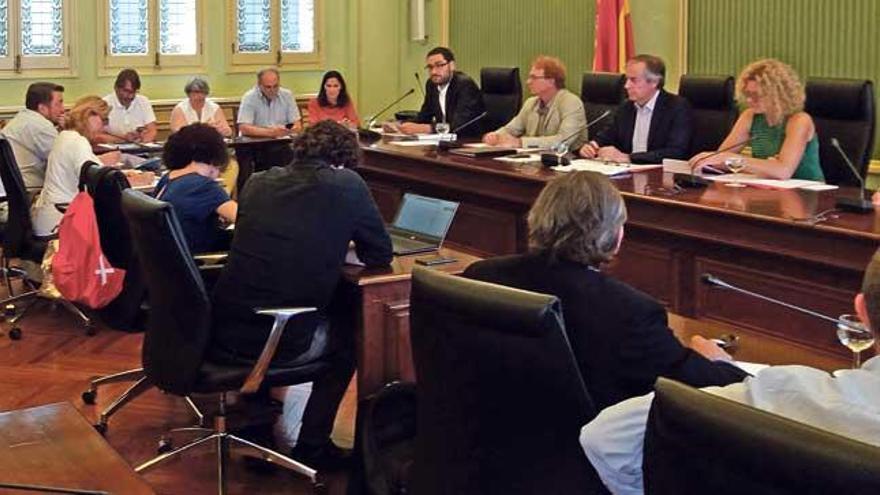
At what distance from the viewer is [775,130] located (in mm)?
4781

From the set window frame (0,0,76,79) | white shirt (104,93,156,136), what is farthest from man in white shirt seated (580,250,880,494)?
window frame (0,0,76,79)

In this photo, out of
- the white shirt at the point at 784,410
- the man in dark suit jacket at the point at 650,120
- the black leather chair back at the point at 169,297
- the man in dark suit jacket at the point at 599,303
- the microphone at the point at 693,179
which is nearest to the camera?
the white shirt at the point at 784,410

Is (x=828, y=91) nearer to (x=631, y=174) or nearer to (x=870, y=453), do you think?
(x=631, y=174)

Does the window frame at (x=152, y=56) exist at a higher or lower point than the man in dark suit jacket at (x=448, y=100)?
higher

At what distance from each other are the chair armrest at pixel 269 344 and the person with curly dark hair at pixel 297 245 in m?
0.05

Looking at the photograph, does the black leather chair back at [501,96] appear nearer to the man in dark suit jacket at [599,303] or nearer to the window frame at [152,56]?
the window frame at [152,56]

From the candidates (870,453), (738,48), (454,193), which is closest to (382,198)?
(454,193)

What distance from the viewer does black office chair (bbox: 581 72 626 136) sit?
20.3 ft

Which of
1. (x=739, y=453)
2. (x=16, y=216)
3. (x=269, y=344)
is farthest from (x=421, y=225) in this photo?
Result: (x=16, y=216)

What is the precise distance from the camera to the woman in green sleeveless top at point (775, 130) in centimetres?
455

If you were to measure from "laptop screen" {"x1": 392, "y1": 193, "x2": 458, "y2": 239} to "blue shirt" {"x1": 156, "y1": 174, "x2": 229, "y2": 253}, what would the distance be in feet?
1.85

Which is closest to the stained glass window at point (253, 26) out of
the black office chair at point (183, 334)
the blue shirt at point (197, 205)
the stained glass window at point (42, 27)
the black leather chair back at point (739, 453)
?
the stained glass window at point (42, 27)

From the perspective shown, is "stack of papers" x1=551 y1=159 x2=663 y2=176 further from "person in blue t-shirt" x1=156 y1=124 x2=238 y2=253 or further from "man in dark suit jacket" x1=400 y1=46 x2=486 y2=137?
"man in dark suit jacket" x1=400 y1=46 x2=486 y2=137

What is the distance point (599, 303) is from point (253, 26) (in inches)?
296
